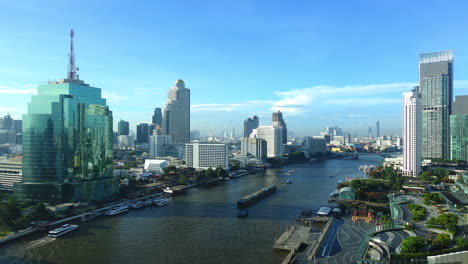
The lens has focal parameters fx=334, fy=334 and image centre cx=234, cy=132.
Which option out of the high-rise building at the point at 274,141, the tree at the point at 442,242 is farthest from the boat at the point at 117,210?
the high-rise building at the point at 274,141

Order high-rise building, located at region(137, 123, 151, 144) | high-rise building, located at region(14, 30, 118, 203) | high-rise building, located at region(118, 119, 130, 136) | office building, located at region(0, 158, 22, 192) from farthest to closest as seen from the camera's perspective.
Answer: high-rise building, located at region(118, 119, 130, 136) < high-rise building, located at region(137, 123, 151, 144) < office building, located at region(0, 158, 22, 192) < high-rise building, located at region(14, 30, 118, 203)

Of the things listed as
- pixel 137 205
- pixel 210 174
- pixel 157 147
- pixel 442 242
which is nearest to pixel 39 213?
pixel 137 205

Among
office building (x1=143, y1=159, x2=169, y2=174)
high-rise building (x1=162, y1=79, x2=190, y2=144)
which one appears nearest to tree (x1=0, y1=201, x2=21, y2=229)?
office building (x1=143, y1=159, x2=169, y2=174)

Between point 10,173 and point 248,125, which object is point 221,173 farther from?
point 248,125

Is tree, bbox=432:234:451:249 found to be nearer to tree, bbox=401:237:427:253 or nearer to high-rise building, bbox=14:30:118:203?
tree, bbox=401:237:427:253

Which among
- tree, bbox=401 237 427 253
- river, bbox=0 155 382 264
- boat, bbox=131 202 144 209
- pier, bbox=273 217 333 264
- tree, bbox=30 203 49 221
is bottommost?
river, bbox=0 155 382 264

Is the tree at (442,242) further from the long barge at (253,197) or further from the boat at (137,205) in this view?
the boat at (137,205)
